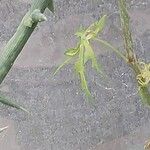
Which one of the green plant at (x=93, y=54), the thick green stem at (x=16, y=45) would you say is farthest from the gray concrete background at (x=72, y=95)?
the thick green stem at (x=16, y=45)

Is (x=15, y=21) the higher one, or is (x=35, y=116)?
(x=15, y=21)

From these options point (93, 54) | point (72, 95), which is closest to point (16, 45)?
point (93, 54)

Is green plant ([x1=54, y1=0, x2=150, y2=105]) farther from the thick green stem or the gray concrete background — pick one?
the gray concrete background

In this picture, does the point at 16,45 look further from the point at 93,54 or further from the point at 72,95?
the point at 72,95

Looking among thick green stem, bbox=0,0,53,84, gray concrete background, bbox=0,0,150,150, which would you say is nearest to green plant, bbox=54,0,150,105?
thick green stem, bbox=0,0,53,84

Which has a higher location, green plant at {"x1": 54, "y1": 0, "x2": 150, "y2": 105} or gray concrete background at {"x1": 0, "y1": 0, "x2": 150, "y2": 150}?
green plant at {"x1": 54, "y1": 0, "x2": 150, "y2": 105}

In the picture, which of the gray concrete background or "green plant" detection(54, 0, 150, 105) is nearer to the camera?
"green plant" detection(54, 0, 150, 105)

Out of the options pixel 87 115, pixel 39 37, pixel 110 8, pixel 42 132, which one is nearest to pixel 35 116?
pixel 42 132

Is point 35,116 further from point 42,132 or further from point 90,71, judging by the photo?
point 90,71
